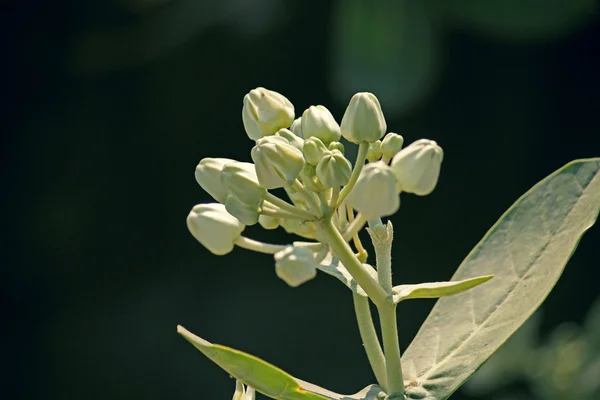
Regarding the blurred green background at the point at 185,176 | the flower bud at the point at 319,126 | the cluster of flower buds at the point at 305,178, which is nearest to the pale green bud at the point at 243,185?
the cluster of flower buds at the point at 305,178

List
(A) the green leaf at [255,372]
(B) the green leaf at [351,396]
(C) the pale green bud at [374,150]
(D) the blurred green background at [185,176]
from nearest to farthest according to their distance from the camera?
(A) the green leaf at [255,372] < (B) the green leaf at [351,396] < (C) the pale green bud at [374,150] < (D) the blurred green background at [185,176]

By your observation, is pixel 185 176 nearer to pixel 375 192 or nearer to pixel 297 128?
pixel 297 128

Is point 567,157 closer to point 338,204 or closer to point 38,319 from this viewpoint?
point 38,319

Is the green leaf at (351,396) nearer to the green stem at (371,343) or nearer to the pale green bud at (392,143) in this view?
the green stem at (371,343)

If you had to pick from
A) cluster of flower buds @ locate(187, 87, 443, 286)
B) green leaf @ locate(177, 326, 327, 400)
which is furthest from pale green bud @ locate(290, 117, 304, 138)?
green leaf @ locate(177, 326, 327, 400)

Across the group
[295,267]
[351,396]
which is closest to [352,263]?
[295,267]

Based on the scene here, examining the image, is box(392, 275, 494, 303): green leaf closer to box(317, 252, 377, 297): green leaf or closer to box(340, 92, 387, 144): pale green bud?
box(317, 252, 377, 297): green leaf
